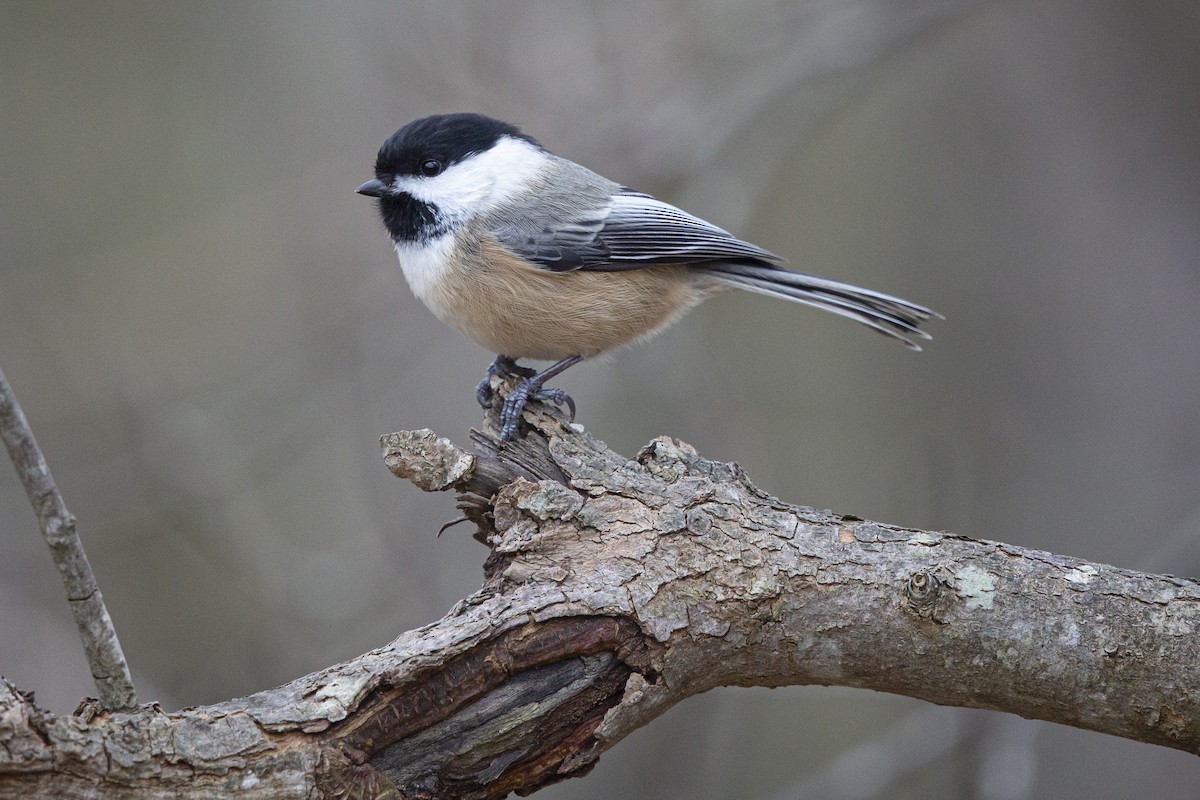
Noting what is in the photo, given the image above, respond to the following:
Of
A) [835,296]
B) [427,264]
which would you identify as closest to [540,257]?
[427,264]

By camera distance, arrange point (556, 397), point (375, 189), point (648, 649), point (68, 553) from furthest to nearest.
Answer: point (375, 189)
point (556, 397)
point (648, 649)
point (68, 553)

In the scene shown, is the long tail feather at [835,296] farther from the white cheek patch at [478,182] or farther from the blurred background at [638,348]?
the blurred background at [638,348]

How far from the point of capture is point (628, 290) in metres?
2.78

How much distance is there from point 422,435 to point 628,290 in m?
1.02

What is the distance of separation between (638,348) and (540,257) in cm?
112

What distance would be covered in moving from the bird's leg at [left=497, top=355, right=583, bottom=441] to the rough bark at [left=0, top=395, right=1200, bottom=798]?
40 centimetres

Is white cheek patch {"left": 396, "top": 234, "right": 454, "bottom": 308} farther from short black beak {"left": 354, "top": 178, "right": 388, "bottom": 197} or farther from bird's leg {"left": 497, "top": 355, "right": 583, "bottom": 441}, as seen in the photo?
bird's leg {"left": 497, "top": 355, "right": 583, "bottom": 441}

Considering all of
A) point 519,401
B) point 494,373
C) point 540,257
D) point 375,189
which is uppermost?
point 375,189

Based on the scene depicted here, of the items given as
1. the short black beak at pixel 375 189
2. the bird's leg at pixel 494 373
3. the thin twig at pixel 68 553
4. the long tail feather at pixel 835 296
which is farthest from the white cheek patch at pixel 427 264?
the thin twig at pixel 68 553

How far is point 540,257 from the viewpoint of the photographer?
8.71ft

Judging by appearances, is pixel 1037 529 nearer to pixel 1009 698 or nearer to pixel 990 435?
pixel 990 435

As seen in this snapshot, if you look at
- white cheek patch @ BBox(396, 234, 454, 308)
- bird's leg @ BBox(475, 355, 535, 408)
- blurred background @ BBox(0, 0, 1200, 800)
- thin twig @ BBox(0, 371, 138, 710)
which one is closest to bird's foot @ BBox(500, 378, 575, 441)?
bird's leg @ BBox(475, 355, 535, 408)

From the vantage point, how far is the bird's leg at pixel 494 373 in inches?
108

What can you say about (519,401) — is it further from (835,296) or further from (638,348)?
(638,348)
